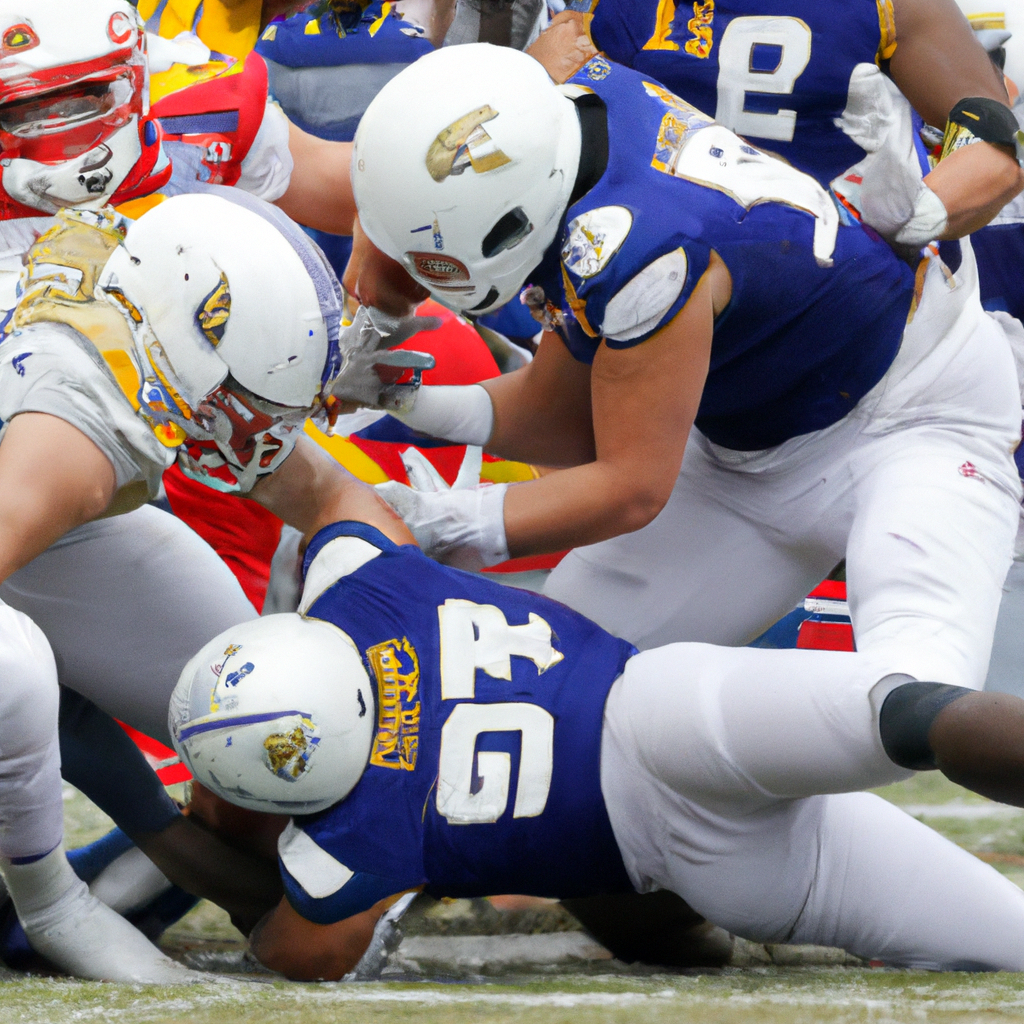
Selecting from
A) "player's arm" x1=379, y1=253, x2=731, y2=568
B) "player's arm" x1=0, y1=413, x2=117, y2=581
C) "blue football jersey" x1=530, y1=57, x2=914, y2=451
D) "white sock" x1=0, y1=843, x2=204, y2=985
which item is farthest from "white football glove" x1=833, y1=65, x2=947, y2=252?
"white sock" x1=0, y1=843, x2=204, y2=985

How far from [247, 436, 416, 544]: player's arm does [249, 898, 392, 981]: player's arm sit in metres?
0.49

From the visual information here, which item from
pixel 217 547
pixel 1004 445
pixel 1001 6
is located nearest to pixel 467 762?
pixel 1004 445

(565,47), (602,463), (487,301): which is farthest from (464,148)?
(565,47)

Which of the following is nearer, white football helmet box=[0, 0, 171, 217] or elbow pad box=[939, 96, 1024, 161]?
white football helmet box=[0, 0, 171, 217]

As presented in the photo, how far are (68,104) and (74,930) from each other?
1.11 m

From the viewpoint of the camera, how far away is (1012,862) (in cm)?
216

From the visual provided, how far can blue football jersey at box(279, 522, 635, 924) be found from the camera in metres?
1.59

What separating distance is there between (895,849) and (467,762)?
0.51 m

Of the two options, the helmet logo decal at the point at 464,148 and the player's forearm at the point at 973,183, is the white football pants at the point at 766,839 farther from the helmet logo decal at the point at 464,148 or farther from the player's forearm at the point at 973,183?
the player's forearm at the point at 973,183

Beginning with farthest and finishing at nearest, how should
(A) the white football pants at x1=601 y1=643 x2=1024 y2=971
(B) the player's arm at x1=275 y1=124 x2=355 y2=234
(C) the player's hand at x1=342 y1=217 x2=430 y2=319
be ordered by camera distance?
(B) the player's arm at x1=275 y1=124 x2=355 y2=234, (C) the player's hand at x1=342 y1=217 x2=430 y2=319, (A) the white football pants at x1=601 y1=643 x2=1024 y2=971

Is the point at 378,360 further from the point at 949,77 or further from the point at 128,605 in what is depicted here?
the point at 949,77

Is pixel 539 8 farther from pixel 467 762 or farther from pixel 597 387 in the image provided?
pixel 467 762

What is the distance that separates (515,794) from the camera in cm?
159

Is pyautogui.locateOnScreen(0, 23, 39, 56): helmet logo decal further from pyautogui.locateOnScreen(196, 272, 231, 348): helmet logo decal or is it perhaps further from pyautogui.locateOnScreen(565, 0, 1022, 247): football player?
pyautogui.locateOnScreen(565, 0, 1022, 247): football player
